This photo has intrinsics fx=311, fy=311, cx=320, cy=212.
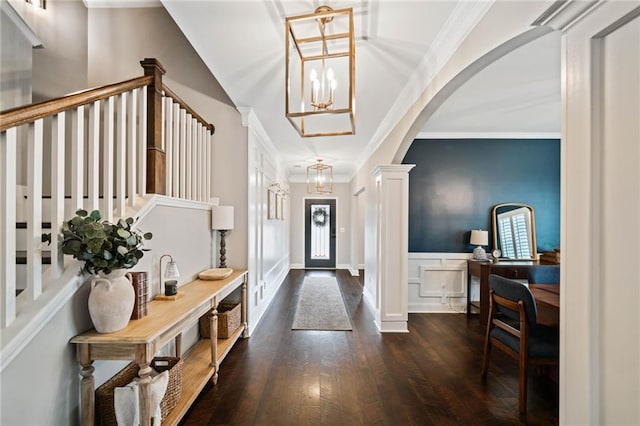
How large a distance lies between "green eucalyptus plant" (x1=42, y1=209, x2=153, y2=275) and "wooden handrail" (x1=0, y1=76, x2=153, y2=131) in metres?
0.44

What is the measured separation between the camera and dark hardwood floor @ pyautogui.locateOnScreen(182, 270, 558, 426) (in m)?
2.15

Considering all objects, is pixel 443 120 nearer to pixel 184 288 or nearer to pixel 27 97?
pixel 184 288

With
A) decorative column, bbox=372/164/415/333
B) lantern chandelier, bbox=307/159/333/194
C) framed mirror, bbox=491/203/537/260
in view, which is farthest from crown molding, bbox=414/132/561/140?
lantern chandelier, bbox=307/159/333/194

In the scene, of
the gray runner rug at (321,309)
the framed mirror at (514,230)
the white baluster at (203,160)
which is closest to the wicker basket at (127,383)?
the white baluster at (203,160)

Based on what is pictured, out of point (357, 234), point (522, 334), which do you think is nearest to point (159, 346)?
point (522, 334)

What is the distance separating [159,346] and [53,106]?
1.29 meters

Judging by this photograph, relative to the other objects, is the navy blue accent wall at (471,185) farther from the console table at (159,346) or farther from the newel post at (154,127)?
the newel post at (154,127)

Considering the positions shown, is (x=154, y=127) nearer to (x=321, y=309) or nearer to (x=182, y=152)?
(x=182, y=152)

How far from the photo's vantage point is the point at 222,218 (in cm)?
336

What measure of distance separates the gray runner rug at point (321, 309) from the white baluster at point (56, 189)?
9.32 ft

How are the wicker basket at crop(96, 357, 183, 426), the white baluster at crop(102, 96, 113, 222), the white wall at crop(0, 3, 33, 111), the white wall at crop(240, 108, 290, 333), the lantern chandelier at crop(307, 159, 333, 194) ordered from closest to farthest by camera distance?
the wicker basket at crop(96, 357, 183, 426) < the white baluster at crop(102, 96, 113, 222) < the white wall at crop(0, 3, 33, 111) < the white wall at crop(240, 108, 290, 333) < the lantern chandelier at crop(307, 159, 333, 194)

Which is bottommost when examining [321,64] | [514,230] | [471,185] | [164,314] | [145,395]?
[145,395]

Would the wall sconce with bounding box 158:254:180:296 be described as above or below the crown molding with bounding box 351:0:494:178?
below

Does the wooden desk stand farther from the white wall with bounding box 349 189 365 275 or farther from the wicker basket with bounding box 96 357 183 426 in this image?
the white wall with bounding box 349 189 365 275
